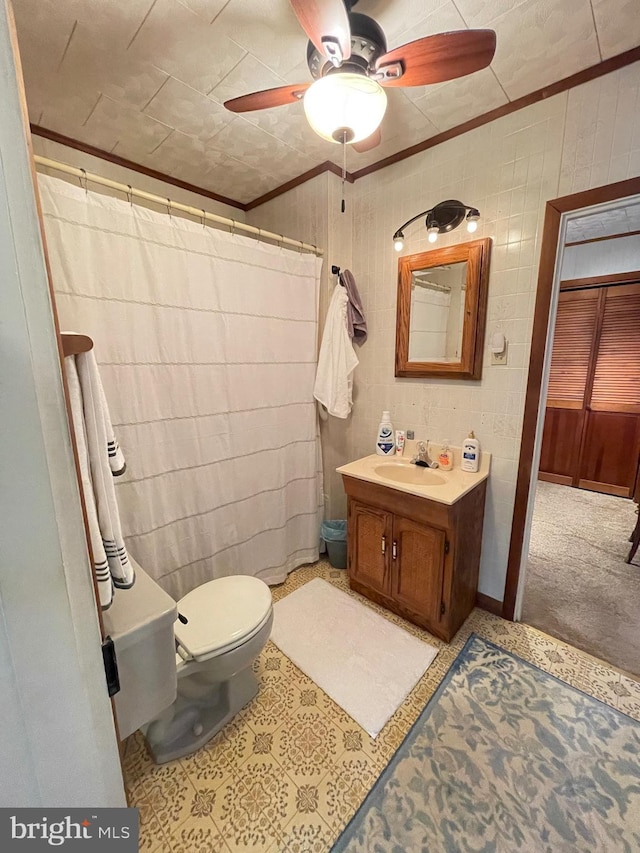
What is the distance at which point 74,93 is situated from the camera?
147cm

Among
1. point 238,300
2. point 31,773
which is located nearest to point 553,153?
point 238,300

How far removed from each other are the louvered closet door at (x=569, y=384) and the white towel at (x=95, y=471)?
3.94m

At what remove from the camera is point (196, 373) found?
1.70 meters

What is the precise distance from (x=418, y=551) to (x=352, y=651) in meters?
0.58

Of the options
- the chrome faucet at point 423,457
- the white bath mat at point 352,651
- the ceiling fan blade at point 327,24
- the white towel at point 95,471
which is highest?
the ceiling fan blade at point 327,24

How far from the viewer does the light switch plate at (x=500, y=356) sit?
1.72 metres

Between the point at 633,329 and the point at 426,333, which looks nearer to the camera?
the point at 426,333

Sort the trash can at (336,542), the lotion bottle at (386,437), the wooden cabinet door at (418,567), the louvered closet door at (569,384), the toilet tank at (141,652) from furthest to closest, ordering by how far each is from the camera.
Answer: the louvered closet door at (569,384), the trash can at (336,542), the lotion bottle at (386,437), the wooden cabinet door at (418,567), the toilet tank at (141,652)

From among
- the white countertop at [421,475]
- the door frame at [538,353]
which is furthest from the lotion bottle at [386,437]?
the door frame at [538,353]

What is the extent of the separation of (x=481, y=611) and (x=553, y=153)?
226 centimetres

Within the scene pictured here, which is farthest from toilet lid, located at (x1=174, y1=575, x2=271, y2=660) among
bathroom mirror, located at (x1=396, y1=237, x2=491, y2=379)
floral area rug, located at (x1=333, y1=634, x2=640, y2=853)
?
bathroom mirror, located at (x1=396, y1=237, x2=491, y2=379)

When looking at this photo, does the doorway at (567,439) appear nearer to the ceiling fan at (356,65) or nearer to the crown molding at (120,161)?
the ceiling fan at (356,65)

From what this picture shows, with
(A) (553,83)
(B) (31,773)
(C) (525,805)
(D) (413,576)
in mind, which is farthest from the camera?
(D) (413,576)

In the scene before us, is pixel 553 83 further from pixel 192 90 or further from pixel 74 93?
pixel 74 93
